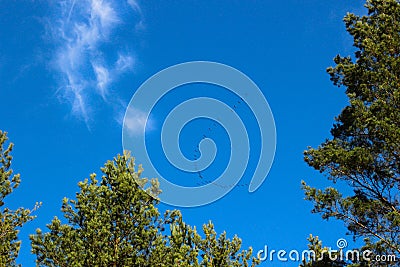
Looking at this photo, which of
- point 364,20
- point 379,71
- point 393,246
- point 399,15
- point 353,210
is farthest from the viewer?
point 364,20

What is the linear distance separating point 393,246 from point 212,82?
689 centimetres

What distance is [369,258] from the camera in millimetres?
12672

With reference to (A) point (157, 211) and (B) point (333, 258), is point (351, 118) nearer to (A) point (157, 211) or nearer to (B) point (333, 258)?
(B) point (333, 258)

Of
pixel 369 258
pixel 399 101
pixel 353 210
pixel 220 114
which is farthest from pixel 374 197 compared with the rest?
pixel 220 114

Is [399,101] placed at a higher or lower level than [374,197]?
higher

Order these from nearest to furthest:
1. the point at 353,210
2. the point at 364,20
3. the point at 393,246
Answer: the point at 393,246 → the point at 353,210 → the point at 364,20

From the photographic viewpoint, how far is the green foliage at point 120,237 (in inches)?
548

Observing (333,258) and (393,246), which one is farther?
(333,258)

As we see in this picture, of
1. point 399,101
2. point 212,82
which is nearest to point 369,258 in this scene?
point 399,101

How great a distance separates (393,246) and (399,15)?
7.75 m

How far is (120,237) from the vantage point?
47.7 feet

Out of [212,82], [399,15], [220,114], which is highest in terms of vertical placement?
[399,15]

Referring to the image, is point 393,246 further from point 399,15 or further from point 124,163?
point 124,163

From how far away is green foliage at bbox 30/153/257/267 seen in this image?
13922 mm
